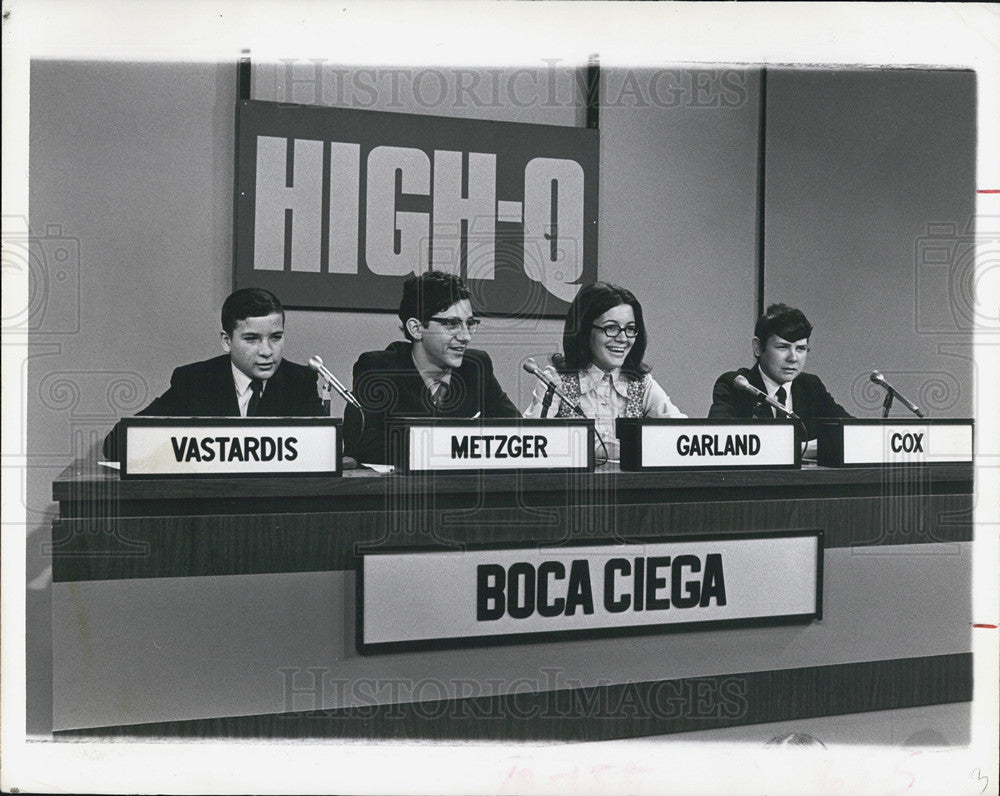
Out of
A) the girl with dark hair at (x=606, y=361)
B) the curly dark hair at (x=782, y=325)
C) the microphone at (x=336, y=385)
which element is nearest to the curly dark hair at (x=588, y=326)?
the girl with dark hair at (x=606, y=361)

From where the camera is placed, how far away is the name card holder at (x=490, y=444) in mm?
1030

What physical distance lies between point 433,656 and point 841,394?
83 centimetres

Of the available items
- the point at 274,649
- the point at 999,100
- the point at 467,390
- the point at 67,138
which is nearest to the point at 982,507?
the point at 999,100

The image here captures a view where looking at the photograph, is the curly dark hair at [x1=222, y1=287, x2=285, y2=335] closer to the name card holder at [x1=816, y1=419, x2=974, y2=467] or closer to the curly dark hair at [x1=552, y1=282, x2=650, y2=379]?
the curly dark hair at [x1=552, y1=282, x2=650, y2=379]

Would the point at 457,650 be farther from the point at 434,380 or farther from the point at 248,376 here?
the point at 248,376

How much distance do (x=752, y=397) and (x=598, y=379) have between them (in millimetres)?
281

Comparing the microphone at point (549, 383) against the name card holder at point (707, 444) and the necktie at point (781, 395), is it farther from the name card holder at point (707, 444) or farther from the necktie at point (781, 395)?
the necktie at point (781, 395)

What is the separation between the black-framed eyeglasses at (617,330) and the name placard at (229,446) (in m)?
0.62

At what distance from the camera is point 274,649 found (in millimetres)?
989

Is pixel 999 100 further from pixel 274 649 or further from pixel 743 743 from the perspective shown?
pixel 274 649

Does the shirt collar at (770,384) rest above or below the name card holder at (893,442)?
above

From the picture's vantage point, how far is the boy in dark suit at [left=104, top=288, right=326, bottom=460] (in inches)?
51.1

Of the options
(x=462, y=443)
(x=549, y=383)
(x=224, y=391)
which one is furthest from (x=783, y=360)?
(x=224, y=391)

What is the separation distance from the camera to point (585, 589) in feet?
3.49
